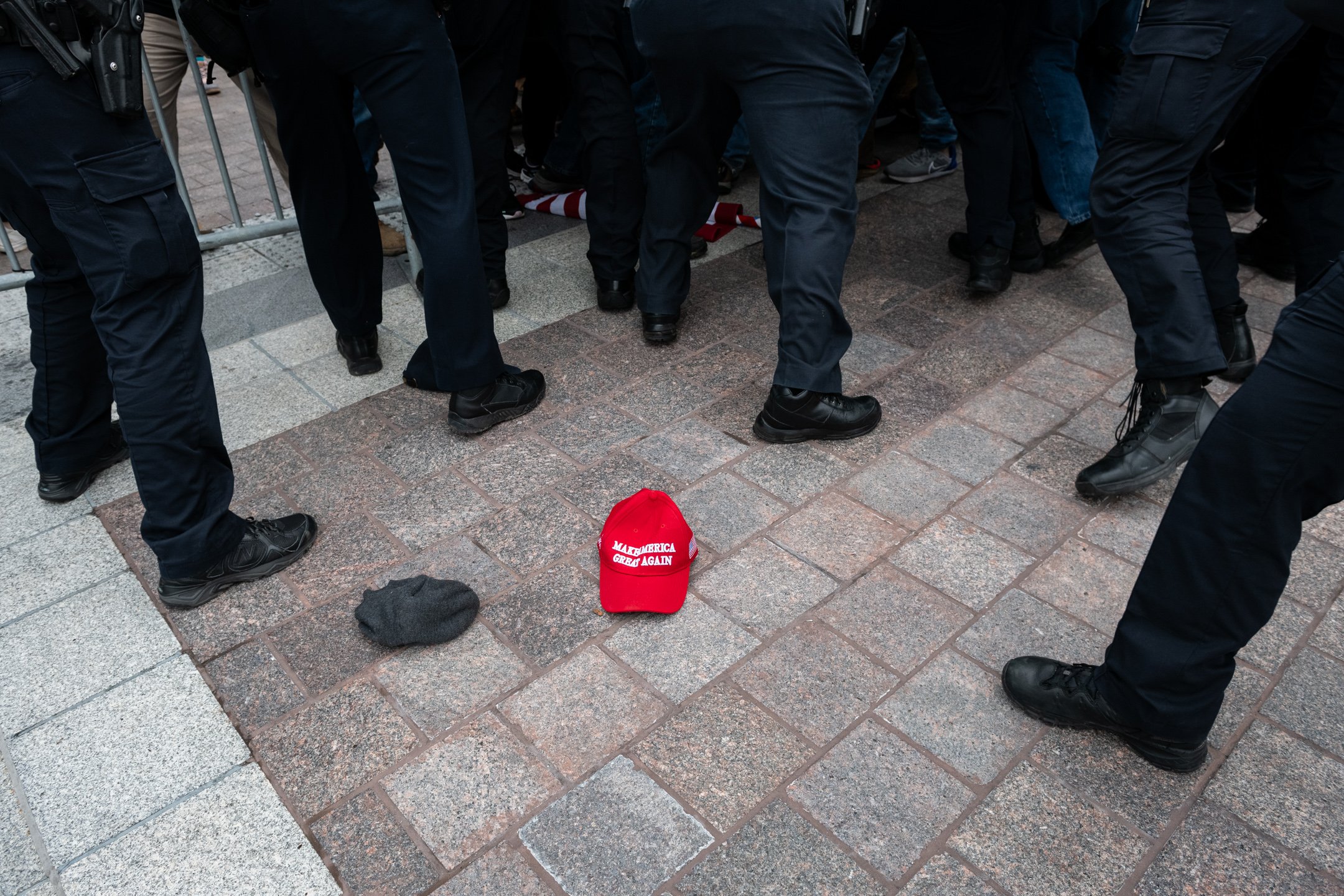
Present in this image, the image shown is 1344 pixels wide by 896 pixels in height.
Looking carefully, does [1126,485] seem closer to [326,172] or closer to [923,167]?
[326,172]

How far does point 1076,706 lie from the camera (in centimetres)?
205

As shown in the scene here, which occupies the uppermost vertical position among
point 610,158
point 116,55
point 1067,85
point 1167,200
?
point 116,55

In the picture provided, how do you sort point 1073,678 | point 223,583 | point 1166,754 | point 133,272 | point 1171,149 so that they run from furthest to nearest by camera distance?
point 1171,149
point 223,583
point 133,272
point 1073,678
point 1166,754

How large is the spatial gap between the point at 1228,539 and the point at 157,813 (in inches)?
84.8

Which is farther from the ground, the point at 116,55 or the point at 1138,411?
the point at 116,55

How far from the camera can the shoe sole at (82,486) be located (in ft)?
9.68

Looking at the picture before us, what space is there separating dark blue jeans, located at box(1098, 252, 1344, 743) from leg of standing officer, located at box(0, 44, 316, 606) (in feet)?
7.01

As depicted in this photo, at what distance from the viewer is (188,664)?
2.36 metres

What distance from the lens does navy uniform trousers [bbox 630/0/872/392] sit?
2859mm

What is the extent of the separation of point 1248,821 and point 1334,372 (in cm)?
92

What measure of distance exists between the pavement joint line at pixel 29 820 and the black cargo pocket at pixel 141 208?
43.6 inches

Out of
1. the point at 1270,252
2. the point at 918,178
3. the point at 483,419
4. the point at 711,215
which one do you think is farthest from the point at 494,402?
the point at 1270,252

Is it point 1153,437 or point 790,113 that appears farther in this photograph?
point 790,113

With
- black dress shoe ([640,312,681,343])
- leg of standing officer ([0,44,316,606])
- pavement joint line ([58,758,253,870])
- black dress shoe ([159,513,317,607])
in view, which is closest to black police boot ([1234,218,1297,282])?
black dress shoe ([640,312,681,343])
